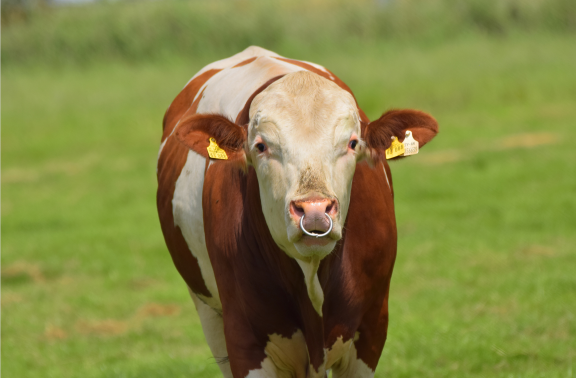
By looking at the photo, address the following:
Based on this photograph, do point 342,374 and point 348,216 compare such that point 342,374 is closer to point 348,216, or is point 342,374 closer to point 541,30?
point 348,216

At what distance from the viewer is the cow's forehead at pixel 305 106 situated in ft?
9.11

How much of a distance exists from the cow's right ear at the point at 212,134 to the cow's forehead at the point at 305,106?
86 millimetres

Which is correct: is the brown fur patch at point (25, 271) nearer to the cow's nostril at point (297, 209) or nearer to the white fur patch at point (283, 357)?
the white fur patch at point (283, 357)

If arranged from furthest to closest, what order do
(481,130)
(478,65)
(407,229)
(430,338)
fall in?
(478,65) → (481,130) → (407,229) → (430,338)

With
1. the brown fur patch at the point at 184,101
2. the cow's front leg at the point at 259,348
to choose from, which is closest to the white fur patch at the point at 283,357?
the cow's front leg at the point at 259,348

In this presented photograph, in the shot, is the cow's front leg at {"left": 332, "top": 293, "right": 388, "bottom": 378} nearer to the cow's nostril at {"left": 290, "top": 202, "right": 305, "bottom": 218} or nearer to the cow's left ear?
the cow's left ear

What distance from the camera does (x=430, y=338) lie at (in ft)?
17.0

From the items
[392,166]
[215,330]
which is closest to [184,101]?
[215,330]

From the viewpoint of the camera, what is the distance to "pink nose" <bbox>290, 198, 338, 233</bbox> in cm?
248

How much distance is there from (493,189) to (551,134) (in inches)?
117

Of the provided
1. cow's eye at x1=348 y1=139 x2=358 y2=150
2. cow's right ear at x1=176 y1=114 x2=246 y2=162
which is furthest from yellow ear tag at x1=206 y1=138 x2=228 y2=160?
cow's eye at x1=348 y1=139 x2=358 y2=150

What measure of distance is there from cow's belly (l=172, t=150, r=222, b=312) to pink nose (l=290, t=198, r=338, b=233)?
121 centimetres

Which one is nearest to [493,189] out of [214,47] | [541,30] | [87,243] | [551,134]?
[551,134]

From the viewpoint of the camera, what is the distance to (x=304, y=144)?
2695mm
